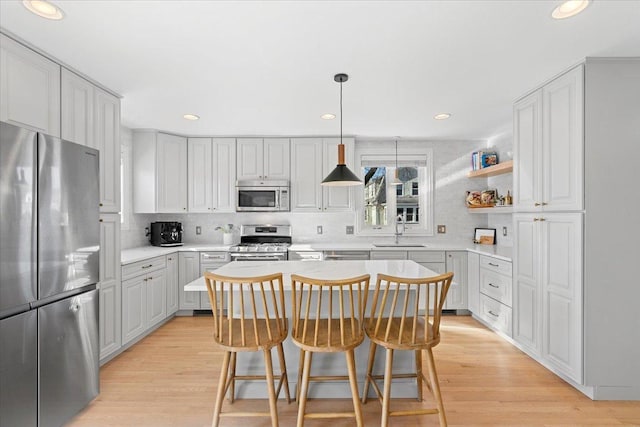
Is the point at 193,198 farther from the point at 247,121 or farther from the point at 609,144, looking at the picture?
the point at 609,144

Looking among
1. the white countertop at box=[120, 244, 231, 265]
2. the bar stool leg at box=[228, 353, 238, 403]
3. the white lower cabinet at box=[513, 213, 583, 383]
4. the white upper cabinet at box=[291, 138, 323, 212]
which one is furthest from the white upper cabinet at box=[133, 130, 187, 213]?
the white lower cabinet at box=[513, 213, 583, 383]

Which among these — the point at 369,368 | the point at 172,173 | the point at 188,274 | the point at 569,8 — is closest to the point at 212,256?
the point at 188,274

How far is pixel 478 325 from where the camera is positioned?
3785mm

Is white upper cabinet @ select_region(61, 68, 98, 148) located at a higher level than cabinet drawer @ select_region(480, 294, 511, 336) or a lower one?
higher

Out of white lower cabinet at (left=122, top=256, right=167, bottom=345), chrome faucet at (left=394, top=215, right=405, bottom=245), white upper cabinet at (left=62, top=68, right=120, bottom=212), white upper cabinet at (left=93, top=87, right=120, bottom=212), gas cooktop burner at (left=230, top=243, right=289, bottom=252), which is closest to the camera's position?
white upper cabinet at (left=62, top=68, right=120, bottom=212)

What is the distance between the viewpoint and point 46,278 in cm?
177

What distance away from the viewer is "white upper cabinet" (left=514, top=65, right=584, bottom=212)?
7.65ft

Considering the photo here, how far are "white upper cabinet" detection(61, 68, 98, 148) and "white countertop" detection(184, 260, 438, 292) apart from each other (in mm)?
1401

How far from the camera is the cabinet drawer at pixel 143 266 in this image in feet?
9.93

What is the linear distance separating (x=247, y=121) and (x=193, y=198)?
1389mm

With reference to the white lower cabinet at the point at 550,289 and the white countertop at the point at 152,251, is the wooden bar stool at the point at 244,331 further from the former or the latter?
the white lower cabinet at the point at 550,289

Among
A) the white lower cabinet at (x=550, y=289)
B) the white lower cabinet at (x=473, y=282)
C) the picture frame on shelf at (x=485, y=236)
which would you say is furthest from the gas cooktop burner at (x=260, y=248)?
the picture frame on shelf at (x=485, y=236)

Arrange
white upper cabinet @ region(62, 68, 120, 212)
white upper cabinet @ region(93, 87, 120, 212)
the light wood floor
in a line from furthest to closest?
white upper cabinet @ region(93, 87, 120, 212)
white upper cabinet @ region(62, 68, 120, 212)
the light wood floor

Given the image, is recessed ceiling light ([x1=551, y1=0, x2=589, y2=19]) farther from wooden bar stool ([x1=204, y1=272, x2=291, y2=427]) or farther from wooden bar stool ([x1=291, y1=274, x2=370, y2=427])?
wooden bar stool ([x1=204, y1=272, x2=291, y2=427])
